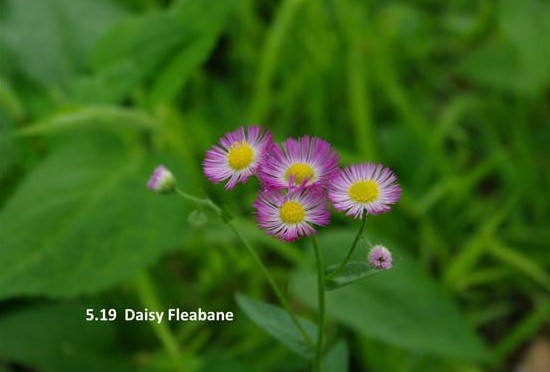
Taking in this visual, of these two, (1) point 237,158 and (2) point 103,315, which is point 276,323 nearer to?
(1) point 237,158

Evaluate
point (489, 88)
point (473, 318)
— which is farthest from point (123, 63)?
point (489, 88)

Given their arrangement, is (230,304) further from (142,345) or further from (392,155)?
(392,155)

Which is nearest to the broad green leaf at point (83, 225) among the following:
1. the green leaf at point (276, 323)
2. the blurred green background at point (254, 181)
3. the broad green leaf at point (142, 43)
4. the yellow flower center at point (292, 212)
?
the blurred green background at point (254, 181)

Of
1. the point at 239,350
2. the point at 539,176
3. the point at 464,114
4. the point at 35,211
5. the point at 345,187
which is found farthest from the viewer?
the point at 464,114

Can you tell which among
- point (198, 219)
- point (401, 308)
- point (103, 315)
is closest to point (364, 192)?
point (198, 219)

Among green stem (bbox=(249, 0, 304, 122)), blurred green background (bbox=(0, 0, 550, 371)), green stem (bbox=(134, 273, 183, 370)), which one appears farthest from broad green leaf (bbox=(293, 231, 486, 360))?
green stem (bbox=(249, 0, 304, 122))

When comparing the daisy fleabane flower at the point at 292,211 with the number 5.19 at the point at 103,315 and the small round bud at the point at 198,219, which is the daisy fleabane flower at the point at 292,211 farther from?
the number 5.19 at the point at 103,315

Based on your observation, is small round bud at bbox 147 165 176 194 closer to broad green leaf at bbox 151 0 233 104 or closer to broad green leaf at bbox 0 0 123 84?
broad green leaf at bbox 151 0 233 104
